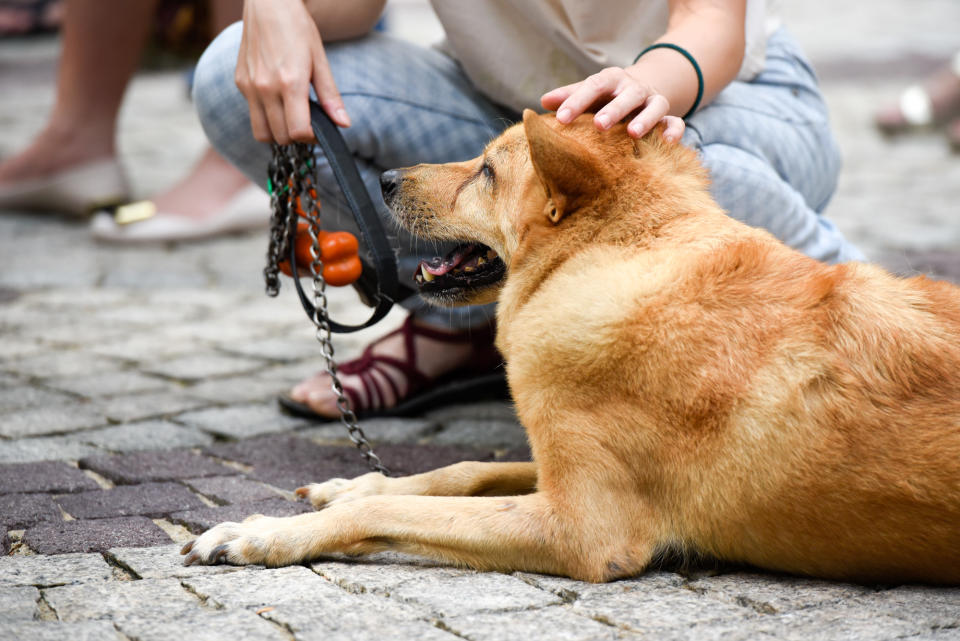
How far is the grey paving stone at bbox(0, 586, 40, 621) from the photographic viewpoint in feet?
6.36

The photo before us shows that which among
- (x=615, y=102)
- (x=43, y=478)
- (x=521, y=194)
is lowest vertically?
(x=43, y=478)

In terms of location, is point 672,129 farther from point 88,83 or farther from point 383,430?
point 88,83

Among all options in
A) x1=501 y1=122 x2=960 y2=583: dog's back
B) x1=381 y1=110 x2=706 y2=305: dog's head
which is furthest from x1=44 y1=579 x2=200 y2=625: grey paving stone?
x1=381 y1=110 x2=706 y2=305: dog's head

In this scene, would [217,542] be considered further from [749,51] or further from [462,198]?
[749,51]

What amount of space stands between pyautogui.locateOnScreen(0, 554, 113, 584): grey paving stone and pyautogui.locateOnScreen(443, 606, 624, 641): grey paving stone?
78cm

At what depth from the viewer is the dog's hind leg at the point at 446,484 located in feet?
8.81

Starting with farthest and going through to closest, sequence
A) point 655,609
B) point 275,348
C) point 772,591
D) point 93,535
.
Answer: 1. point 275,348
2. point 93,535
3. point 772,591
4. point 655,609

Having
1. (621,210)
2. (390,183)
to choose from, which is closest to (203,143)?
(390,183)

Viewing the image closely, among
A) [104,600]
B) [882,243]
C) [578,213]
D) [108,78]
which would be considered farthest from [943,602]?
[108,78]

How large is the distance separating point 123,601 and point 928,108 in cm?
844

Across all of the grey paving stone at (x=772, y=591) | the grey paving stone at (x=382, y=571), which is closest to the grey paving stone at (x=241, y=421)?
the grey paving stone at (x=382, y=571)

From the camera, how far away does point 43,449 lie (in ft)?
10.2

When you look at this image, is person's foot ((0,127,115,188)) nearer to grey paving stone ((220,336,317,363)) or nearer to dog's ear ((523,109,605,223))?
grey paving stone ((220,336,317,363))

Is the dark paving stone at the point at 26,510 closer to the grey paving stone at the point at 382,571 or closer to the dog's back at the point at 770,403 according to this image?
the grey paving stone at the point at 382,571
